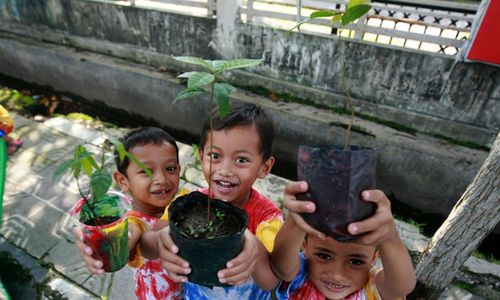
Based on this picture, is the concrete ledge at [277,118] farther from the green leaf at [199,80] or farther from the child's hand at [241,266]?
the green leaf at [199,80]

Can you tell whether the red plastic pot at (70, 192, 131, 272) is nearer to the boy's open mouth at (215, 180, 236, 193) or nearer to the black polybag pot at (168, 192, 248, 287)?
the black polybag pot at (168, 192, 248, 287)

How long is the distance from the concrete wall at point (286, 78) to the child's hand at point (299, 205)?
3.19 m

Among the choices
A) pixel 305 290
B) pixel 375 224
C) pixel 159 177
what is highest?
pixel 375 224

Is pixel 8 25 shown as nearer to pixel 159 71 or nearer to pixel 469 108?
pixel 159 71

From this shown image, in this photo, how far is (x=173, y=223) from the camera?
40.9 inches

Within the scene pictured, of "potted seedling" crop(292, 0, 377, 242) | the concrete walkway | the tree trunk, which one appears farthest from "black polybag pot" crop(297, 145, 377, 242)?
the concrete walkway

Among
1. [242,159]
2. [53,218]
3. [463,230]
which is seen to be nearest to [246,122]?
[242,159]

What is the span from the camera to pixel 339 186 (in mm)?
902

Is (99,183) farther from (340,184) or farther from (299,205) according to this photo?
(340,184)

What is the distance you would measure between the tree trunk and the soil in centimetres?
133

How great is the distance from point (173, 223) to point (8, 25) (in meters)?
7.22

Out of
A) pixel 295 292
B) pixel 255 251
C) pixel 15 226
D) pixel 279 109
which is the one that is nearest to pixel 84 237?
pixel 255 251

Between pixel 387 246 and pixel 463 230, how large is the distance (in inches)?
45.2

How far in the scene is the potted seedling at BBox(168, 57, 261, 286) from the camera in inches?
35.7
